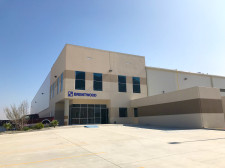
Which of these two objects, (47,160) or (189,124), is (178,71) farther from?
(47,160)

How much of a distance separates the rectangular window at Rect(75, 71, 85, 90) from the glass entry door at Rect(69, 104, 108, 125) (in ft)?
11.7

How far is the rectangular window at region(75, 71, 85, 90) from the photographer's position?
86.3 feet

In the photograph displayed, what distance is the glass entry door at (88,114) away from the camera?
27.7m

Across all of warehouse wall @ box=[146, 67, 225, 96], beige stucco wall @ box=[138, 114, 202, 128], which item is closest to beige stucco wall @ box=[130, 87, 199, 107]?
beige stucco wall @ box=[138, 114, 202, 128]

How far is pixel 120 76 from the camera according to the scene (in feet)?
98.2

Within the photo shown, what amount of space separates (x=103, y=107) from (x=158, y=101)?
9821mm

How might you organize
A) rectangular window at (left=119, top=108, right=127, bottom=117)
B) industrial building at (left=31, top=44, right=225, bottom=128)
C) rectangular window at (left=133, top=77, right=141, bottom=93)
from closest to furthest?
1. industrial building at (left=31, top=44, right=225, bottom=128)
2. rectangular window at (left=119, top=108, right=127, bottom=117)
3. rectangular window at (left=133, top=77, right=141, bottom=93)

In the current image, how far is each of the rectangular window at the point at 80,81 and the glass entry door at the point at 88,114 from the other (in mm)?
3564

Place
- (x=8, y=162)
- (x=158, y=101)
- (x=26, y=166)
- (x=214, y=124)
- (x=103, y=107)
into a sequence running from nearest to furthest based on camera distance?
(x=26, y=166) → (x=8, y=162) → (x=214, y=124) → (x=158, y=101) → (x=103, y=107)

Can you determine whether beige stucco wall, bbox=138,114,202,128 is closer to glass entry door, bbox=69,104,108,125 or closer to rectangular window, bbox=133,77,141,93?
rectangular window, bbox=133,77,141,93

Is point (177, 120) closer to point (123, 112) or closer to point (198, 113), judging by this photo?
point (198, 113)

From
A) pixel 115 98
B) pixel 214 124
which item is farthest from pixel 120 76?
pixel 214 124

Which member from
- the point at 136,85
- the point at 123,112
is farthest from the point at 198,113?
the point at 136,85

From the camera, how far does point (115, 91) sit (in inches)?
1142
